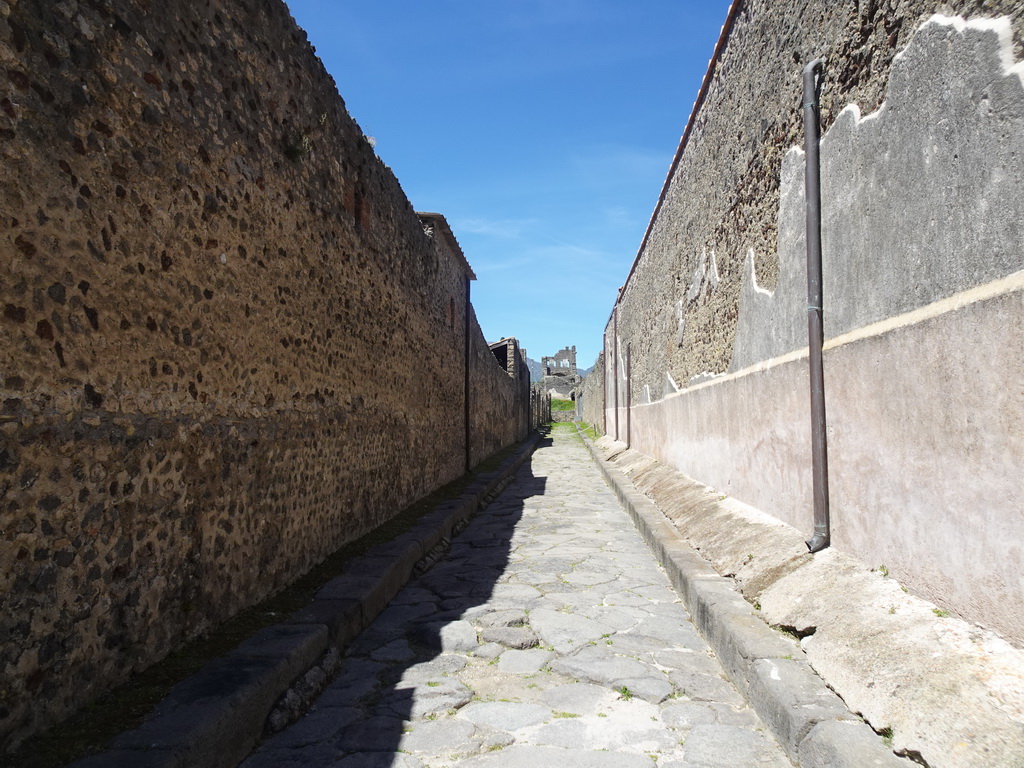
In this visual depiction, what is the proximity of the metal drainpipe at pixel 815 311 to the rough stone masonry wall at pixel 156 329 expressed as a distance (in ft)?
8.98

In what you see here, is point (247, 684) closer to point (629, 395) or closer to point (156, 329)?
point (156, 329)

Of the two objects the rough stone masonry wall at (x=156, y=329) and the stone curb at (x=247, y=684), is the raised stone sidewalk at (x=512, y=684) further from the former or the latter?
the rough stone masonry wall at (x=156, y=329)

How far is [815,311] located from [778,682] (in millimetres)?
1795

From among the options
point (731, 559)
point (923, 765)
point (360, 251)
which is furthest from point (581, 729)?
point (360, 251)

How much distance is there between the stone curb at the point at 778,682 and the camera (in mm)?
1999

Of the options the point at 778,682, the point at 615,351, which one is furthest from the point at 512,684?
the point at 615,351

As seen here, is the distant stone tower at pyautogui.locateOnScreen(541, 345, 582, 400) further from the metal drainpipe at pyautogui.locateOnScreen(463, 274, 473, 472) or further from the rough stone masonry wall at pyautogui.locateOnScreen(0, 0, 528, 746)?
the rough stone masonry wall at pyautogui.locateOnScreen(0, 0, 528, 746)

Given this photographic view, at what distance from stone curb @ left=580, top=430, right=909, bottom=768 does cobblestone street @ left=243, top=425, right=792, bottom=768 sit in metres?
0.09

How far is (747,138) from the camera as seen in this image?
199 inches

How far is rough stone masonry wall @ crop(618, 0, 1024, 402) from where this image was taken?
2.94 meters

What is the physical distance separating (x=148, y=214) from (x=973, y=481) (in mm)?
2944

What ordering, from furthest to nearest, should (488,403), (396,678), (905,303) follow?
(488,403), (396,678), (905,303)

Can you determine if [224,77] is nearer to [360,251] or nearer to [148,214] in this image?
[148,214]

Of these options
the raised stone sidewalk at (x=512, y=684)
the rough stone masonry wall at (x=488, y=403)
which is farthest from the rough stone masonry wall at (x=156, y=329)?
the rough stone masonry wall at (x=488, y=403)
